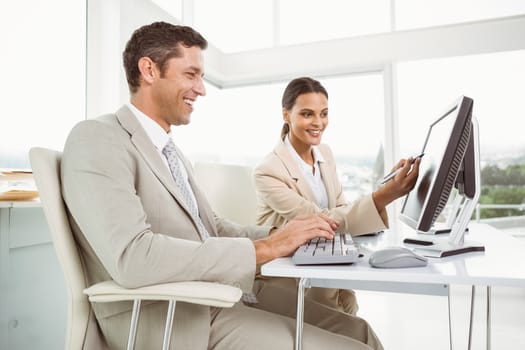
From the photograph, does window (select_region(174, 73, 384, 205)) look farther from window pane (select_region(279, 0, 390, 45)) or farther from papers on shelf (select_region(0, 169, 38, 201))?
papers on shelf (select_region(0, 169, 38, 201))

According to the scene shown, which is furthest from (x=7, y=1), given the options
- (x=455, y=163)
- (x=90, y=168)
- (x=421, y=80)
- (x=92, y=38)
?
(x=421, y=80)

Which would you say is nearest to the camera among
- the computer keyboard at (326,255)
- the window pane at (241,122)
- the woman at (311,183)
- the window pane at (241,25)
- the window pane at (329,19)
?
the computer keyboard at (326,255)

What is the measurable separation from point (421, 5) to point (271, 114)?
1.76 m

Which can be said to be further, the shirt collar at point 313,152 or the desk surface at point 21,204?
the shirt collar at point 313,152

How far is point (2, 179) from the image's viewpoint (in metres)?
1.75

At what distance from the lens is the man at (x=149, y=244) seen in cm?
94

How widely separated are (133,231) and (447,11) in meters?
3.78

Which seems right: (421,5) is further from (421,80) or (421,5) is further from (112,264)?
(112,264)

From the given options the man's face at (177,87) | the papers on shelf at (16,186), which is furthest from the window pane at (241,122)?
the man's face at (177,87)

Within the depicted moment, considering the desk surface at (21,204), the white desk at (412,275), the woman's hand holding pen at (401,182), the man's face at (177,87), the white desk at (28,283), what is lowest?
the white desk at (28,283)

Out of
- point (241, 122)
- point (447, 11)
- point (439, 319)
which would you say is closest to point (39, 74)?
point (241, 122)

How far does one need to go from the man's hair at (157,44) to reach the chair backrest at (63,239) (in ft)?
1.41

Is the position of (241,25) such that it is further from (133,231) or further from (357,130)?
(133,231)

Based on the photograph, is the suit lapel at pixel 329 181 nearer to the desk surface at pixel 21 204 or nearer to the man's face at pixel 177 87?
the man's face at pixel 177 87
